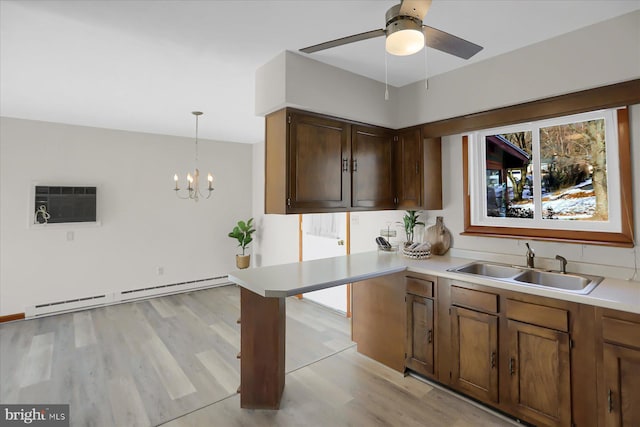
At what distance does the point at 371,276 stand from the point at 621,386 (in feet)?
4.72

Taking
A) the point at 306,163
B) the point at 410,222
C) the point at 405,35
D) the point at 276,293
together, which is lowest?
the point at 276,293

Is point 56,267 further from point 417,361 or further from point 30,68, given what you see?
point 417,361

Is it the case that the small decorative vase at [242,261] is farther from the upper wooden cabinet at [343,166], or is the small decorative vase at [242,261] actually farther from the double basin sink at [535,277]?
the double basin sink at [535,277]

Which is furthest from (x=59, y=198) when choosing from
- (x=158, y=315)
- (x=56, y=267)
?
(x=158, y=315)

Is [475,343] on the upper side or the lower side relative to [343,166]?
lower

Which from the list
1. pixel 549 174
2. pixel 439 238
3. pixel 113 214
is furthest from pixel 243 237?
pixel 549 174

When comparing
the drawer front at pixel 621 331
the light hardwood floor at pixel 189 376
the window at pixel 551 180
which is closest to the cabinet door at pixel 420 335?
the light hardwood floor at pixel 189 376

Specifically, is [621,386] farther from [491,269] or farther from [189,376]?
[189,376]

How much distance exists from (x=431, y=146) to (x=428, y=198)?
1.63 feet

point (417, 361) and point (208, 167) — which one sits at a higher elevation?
point (208, 167)

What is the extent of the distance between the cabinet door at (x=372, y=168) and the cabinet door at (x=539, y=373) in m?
1.44

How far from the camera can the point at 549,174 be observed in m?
2.52

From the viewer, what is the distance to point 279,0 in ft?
5.73

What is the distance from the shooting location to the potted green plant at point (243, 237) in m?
5.44
